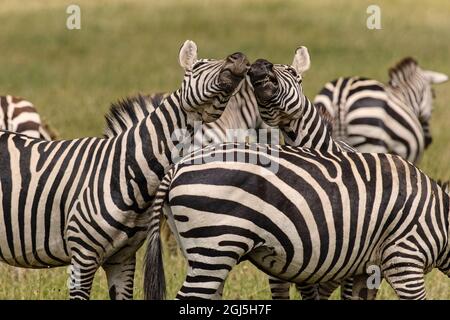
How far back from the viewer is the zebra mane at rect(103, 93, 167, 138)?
27.1 feet

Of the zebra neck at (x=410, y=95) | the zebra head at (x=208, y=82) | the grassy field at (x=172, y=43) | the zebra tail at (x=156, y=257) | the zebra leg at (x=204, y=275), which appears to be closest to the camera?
the zebra leg at (x=204, y=275)

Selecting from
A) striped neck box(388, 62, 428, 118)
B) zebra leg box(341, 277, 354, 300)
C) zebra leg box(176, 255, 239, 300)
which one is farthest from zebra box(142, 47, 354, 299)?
striped neck box(388, 62, 428, 118)

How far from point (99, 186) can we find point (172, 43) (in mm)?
20717

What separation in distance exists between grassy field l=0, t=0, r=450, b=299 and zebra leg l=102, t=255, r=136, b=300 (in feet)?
30.3

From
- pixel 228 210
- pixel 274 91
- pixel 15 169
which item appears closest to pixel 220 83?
pixel 274 91

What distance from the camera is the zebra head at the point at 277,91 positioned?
7438 mm

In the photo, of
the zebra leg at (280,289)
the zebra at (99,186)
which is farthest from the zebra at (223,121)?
the zebra leg at (280,289)

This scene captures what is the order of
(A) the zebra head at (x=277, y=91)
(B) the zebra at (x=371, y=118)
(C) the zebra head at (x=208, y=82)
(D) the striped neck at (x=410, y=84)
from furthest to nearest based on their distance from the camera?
(D) the striped neck at (x=410, y=84)
(B) the zebra at (x=371, y=118)
(A) the zebra head at (x=277, y=91)
(C) the zebra head at (x=208, y=82)

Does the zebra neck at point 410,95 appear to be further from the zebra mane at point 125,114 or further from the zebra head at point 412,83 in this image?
the zebra mane at point 125,114

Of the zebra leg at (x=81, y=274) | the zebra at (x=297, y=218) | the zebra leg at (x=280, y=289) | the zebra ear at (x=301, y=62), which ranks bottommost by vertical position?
the zebra leg at (x=280, y=289)

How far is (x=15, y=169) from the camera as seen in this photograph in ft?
26.1

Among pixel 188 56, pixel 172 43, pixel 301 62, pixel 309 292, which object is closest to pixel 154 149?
pixel 188 56

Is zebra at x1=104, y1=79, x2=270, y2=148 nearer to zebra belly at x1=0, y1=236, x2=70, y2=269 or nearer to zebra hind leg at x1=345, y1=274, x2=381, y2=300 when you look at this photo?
zebra belly at x1=0, y1=236, x2=70, y2=269

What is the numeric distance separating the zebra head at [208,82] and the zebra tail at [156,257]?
602 millimetres
